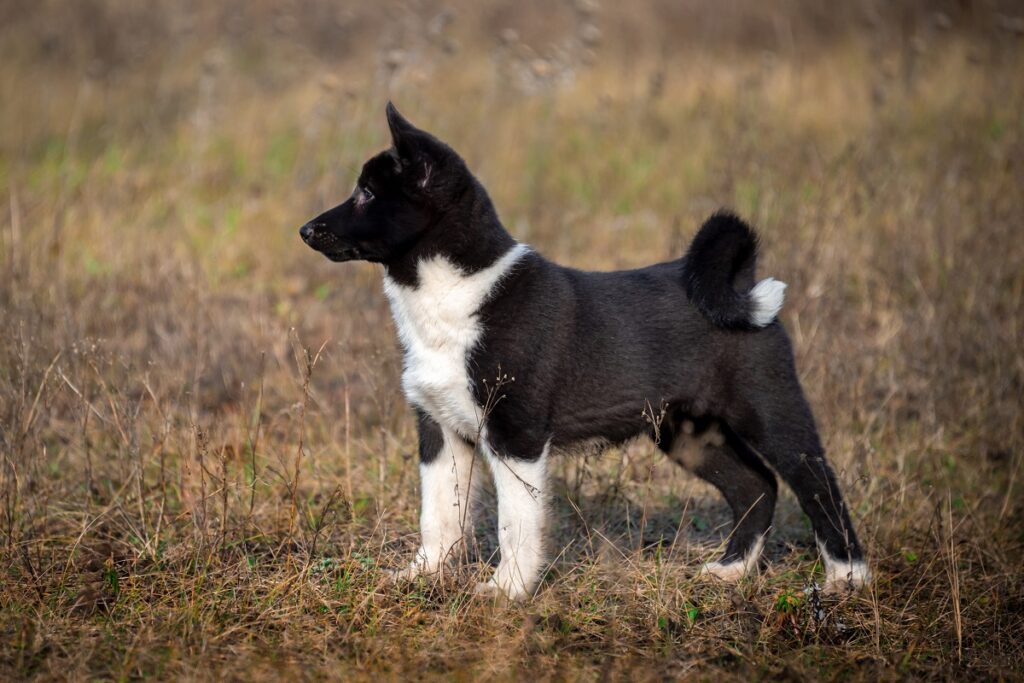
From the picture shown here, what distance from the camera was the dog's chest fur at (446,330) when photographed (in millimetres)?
3525

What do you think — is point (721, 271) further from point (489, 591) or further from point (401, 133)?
point (489, 591)

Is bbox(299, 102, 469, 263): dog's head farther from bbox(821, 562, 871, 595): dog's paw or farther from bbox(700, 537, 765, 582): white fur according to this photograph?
bbox(821, 562, 871, 595): dog's paw

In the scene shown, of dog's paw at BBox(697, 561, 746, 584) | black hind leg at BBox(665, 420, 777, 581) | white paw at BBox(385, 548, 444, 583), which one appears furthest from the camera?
black hind leg at BBox(665, 420, 777, 581)

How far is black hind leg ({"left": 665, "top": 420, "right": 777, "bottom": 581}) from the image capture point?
4137 millimetres

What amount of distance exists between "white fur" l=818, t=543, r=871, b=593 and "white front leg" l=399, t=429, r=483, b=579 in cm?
139

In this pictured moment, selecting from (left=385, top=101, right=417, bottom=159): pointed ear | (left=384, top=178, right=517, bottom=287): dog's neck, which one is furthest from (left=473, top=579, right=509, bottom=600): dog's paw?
(left=385, top=101, right=417, bottom=159): pointed ear

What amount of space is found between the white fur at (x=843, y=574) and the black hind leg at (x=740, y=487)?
268 millimetres

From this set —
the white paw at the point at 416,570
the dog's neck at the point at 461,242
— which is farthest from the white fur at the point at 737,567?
the dog's neck at the point at 461,242

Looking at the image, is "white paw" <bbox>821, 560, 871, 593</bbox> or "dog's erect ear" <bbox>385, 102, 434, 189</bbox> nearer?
"dog's erect ear" <bbox>385, 102, 434, 189</bbox>

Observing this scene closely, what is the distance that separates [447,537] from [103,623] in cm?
117

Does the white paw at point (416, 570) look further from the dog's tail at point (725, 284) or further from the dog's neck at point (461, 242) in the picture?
the dog's tail at point (725, 284)

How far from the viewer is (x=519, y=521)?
354 centimetres

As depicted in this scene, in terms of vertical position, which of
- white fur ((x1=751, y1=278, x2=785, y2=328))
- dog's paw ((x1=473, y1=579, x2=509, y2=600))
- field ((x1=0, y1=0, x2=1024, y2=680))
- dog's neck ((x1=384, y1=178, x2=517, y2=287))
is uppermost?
dog's neck ((x1=384, y1=178, x2=517, y2=287))

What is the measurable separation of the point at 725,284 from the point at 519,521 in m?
1.15
